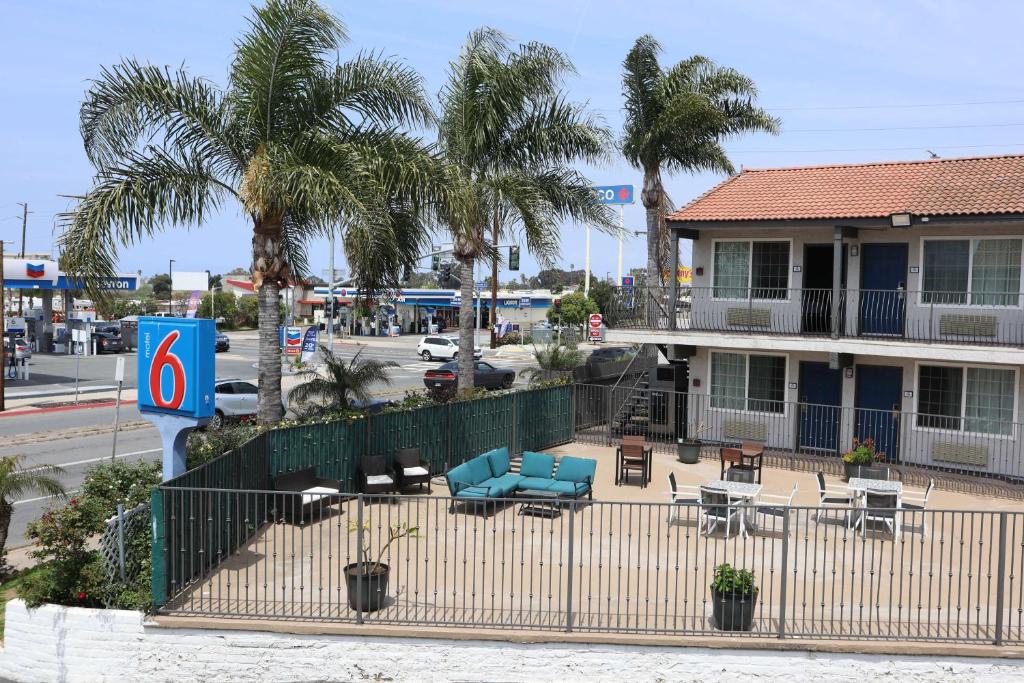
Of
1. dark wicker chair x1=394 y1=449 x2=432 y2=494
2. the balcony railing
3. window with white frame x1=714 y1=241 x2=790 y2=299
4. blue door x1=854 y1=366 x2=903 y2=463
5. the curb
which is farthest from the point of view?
the curb

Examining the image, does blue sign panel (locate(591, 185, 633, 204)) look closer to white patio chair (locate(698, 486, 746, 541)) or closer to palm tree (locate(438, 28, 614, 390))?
palm tree (locate(438, 28, 614, 390))

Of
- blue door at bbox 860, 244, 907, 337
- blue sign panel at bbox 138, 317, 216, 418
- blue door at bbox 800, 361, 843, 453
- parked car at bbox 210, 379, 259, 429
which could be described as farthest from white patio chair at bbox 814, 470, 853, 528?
parked car at bbox 210, 379, 259, 429

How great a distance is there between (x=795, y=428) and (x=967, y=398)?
11.9 feet

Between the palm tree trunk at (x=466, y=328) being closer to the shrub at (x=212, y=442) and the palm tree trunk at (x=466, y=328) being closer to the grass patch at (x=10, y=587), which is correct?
the shrub at (x=212, y=442)

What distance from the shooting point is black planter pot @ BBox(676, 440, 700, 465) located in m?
19.9

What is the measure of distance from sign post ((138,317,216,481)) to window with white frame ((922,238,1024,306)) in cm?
1464

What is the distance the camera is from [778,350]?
69.3ft

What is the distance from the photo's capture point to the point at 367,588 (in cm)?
949

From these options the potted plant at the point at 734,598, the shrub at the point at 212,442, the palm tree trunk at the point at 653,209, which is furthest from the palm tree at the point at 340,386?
the palm tree trunk at the point at 653,209

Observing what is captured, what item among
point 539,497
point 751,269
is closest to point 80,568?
point 539,497

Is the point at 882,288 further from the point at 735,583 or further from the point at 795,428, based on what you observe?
the point at 735,583

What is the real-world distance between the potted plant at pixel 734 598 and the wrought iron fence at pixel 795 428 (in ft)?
32.6

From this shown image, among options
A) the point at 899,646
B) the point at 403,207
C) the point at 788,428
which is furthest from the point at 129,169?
the point at 788,428

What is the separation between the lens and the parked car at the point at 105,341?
180 ft
